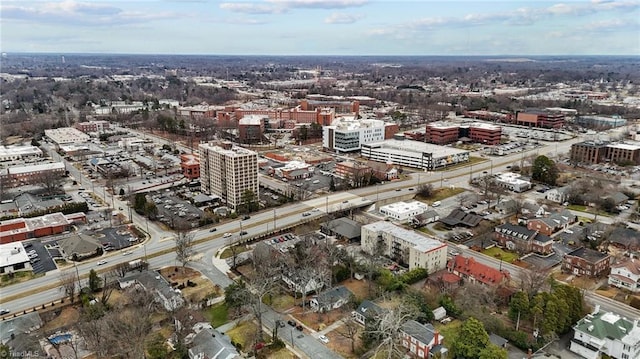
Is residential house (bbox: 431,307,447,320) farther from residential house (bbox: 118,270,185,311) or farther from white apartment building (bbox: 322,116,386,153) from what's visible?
white apartment building (bbox: 322,116,386,153)

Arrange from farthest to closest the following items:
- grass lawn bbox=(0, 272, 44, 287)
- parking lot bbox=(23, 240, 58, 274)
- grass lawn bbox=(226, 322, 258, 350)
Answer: parking lot bbox=(23, 240, 58, 274), grass lawn bbox=(0, 272, 44, 287), grass lawn bbox=(226, 322, 258, 350)

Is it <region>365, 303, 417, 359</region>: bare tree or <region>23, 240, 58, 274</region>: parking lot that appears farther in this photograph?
<region>23, 240, 58, 274</region>: parking lot

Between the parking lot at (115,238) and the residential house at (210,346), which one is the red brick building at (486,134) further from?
the residential house at (210,346)

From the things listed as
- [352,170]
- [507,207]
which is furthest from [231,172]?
[507,207]

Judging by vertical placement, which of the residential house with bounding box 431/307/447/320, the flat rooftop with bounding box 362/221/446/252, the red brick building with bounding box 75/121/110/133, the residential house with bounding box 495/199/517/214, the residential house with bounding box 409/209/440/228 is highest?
the red brick building with bounding box 75/121/110/133

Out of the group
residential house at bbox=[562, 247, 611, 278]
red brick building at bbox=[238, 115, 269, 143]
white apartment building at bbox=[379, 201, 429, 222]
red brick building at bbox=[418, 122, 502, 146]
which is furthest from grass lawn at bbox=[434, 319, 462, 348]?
red brick building at bbox=[238, 115, 269, 143]

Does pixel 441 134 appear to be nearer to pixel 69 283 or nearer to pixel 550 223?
pixel 550 223

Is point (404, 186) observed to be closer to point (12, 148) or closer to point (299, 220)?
point (299, 220)
